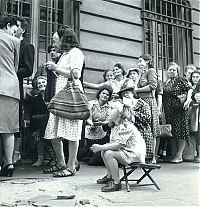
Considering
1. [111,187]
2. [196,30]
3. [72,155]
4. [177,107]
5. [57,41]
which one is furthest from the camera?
[196,30]

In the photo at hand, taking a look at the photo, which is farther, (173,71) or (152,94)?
(173,71)

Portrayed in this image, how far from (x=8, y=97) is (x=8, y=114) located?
0.23m

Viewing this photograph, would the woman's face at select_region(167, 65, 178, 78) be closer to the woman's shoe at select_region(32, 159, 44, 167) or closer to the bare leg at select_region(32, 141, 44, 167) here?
the bare leg at select_region(32, 141, 44, 167)

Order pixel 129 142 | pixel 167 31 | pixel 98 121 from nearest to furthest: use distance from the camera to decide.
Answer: pixel 129 142, pixel 98 121, pixel 167 31

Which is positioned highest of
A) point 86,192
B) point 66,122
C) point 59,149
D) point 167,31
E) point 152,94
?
point 167,31

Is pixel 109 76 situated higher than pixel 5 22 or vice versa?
pixel 5 22

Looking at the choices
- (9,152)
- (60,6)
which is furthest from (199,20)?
(9,152)

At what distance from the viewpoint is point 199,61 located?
34.3ft

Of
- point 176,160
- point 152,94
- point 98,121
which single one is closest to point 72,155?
point 98,121

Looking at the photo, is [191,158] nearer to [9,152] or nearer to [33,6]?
[9,152]

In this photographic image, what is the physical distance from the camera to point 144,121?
5.78 m

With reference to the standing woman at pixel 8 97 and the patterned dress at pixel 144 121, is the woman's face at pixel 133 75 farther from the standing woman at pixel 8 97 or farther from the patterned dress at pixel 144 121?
the standing woman at pixel 8 97

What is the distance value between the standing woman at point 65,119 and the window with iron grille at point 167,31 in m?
4.69

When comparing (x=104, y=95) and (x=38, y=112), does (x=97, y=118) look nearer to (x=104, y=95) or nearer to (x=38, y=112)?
(x=104, y=95)
